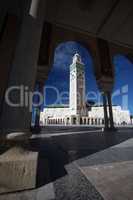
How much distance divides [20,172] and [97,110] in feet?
158

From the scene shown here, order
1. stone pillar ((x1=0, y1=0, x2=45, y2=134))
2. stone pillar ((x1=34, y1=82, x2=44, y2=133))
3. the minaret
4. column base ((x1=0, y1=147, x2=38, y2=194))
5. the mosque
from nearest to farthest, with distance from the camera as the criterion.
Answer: column base ((x1=0, y1=147, x2=38, y2=194)), stone pillar ((x1=0, y1=0, x2=45, y2=134)), stone pillar ((x1=34, y1=82, x2=44, y2=133)), the mosque, the minaret

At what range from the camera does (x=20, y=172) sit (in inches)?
52.6

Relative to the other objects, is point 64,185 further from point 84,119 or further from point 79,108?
point 84,119

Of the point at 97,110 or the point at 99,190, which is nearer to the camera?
the point at 99,190

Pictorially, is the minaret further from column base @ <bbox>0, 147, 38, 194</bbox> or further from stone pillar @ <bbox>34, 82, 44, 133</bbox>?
column base @ <bbox>0, 147, 38, 194</bbox>

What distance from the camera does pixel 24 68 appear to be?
163 cm

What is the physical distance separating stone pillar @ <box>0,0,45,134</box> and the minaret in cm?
3433

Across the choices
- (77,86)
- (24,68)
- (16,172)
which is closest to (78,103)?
(77,86)

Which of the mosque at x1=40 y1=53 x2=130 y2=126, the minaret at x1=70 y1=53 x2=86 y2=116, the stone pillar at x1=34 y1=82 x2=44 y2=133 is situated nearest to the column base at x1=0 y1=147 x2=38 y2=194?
the stone pillar at x1=34 y1=82 x2=44 y2=133

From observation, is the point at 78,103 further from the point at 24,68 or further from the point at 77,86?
the point at 24,68

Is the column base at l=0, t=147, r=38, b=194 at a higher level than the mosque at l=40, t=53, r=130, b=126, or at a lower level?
lower

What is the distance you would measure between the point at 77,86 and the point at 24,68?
1434 inches

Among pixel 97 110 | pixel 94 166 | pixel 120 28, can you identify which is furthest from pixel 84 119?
pixel 94 166

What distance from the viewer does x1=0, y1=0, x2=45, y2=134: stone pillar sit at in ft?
4.84
